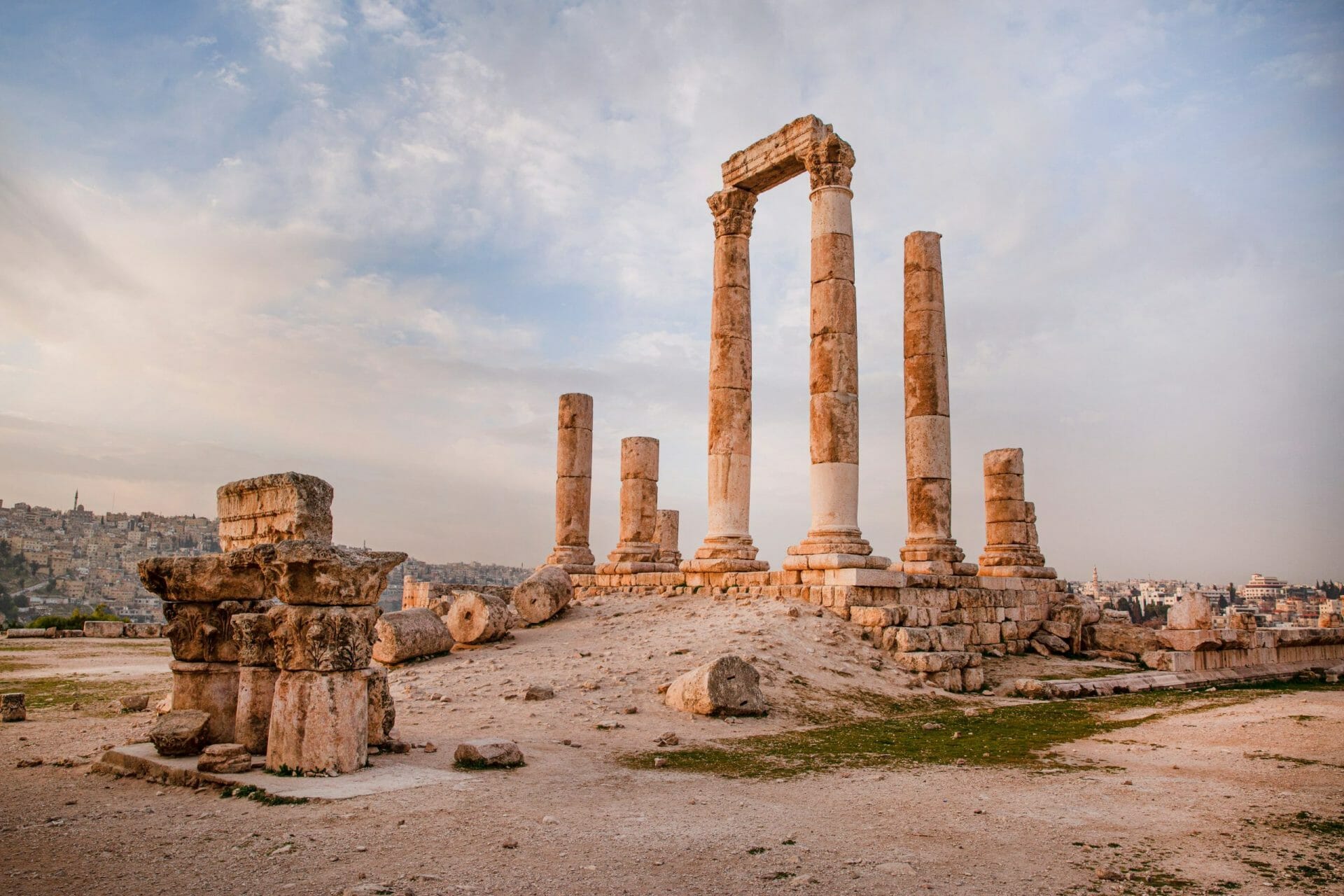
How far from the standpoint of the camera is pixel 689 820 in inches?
229

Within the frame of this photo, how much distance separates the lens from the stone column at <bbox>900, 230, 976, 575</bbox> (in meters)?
19.4

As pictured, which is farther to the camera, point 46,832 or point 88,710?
point 88,710

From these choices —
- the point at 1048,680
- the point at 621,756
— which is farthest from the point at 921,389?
the point at 621,756

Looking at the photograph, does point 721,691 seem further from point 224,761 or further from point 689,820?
point 224,761

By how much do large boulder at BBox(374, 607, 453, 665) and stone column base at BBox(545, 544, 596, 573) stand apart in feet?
26.6

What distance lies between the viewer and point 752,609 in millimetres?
15500

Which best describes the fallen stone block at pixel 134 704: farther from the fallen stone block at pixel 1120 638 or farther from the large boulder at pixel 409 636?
the fallen stone block at pixel 1120 638

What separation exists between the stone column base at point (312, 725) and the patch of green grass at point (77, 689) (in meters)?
5.99

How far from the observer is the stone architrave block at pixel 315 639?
6.72 meters

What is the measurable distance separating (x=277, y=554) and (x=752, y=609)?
9.77 meters

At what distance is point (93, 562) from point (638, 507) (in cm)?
5805

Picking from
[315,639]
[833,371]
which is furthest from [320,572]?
[833,371]

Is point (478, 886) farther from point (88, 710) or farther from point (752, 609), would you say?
point (752, 609)

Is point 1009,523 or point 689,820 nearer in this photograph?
point 689,820
